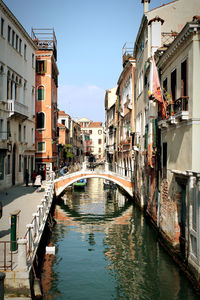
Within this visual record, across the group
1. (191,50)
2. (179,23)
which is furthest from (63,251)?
(179,23)

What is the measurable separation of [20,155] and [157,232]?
42.3 ft

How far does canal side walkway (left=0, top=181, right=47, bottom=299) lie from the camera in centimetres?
834

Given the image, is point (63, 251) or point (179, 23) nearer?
point (63, 251)

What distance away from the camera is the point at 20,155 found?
24.1m

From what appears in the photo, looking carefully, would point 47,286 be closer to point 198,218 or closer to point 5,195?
point 198,218

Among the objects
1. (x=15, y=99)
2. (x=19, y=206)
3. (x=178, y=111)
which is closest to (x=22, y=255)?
(x=178, y=111)

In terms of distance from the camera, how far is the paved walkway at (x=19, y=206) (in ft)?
35.5

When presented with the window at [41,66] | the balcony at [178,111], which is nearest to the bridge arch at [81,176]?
the window at [41,66]

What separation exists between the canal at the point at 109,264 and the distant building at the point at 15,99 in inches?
218

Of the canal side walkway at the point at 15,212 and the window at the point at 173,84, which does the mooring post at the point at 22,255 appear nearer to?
the canal side walkway at the point at 15,212

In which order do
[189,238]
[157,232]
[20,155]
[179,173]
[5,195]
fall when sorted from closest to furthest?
1. [189,238]
2. [179,173]
3. [157,232]
4. [5,195]
5. [20,155]

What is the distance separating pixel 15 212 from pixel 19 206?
6898 mm

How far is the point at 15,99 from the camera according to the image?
75.2 feet

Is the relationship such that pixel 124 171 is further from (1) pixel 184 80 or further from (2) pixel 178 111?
(1) pixel 184 80
